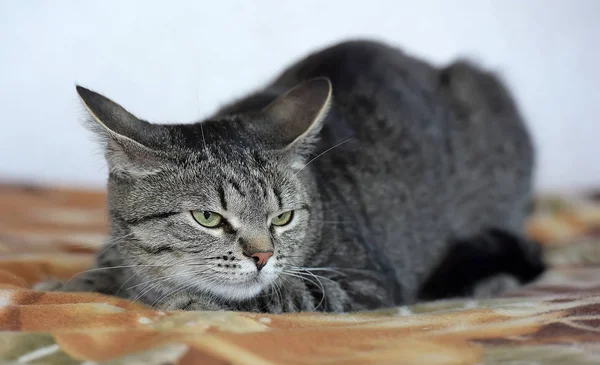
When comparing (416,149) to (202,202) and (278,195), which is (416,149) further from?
(202,202)

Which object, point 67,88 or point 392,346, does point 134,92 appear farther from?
point 392,346

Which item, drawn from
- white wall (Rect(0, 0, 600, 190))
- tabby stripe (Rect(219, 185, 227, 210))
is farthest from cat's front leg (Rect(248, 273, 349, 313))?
white wall (Rect(0, 0, 600, 190))

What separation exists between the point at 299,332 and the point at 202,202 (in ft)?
1.38

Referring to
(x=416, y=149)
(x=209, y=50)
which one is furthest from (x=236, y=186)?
(x=209, y=50)

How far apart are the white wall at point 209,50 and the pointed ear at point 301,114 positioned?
4.30 feet

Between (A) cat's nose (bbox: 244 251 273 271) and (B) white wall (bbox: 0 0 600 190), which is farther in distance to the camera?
A: (B) white wall (bbox: 0 0 600 190)

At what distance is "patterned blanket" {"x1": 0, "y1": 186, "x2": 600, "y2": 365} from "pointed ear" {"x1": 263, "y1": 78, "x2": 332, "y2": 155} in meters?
0.47

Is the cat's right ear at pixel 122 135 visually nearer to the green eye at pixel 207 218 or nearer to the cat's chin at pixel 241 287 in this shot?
the green eye at pixel 207 218

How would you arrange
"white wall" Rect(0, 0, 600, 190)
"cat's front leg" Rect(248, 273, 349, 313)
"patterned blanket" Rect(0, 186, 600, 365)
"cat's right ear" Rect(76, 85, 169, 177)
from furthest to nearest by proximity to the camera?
1. "white wall" Rect(0, 0, 600, 190)
2. "cat's front leg" Rect(248, 273, 349, 313)
3. "cat's right ear" Rect(76, 85, 169, 177)
4. "patterned blanket" Rect(0, 186, 600, 365)

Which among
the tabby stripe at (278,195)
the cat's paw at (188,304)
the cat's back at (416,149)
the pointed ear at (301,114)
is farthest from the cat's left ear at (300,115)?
the cat's paw at (188,304)

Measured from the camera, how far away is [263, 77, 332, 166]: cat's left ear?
1593 millimetres

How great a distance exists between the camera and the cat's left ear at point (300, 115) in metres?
1.59

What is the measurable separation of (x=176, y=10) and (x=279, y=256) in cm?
197

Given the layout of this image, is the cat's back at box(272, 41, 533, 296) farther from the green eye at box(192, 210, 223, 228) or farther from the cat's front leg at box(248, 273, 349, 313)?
the green eye at box(192, 210, 223, 228)
